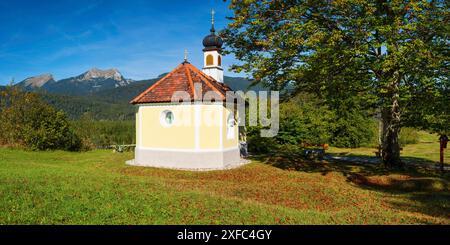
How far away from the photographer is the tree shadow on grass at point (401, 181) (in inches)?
442

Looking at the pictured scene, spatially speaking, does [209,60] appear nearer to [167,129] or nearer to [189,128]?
[189,128]

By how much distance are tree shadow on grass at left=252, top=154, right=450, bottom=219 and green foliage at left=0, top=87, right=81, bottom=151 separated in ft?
59.4

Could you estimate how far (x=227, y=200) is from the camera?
10.0 m

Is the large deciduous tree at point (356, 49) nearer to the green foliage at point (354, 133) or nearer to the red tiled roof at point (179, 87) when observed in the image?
the red tiled roof at point (179, 87)

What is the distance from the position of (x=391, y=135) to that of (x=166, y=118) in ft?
43.9

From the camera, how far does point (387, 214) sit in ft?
30.5

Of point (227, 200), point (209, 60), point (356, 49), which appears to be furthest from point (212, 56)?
point (227, 200)

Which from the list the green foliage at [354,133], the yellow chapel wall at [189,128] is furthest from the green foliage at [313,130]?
the yellow chapel wall at [189,128]

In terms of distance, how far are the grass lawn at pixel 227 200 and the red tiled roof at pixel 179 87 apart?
498 centimetres

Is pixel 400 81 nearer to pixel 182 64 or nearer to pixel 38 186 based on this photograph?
pixel 182 64

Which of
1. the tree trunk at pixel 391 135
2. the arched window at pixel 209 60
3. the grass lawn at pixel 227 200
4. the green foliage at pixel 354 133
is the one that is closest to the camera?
the grass lawn at pixel 227 200

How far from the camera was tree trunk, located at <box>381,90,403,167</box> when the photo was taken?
16984 millimetres

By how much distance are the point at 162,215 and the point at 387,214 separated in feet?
21.2

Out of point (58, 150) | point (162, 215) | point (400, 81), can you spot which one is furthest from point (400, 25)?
point (58, 150)
